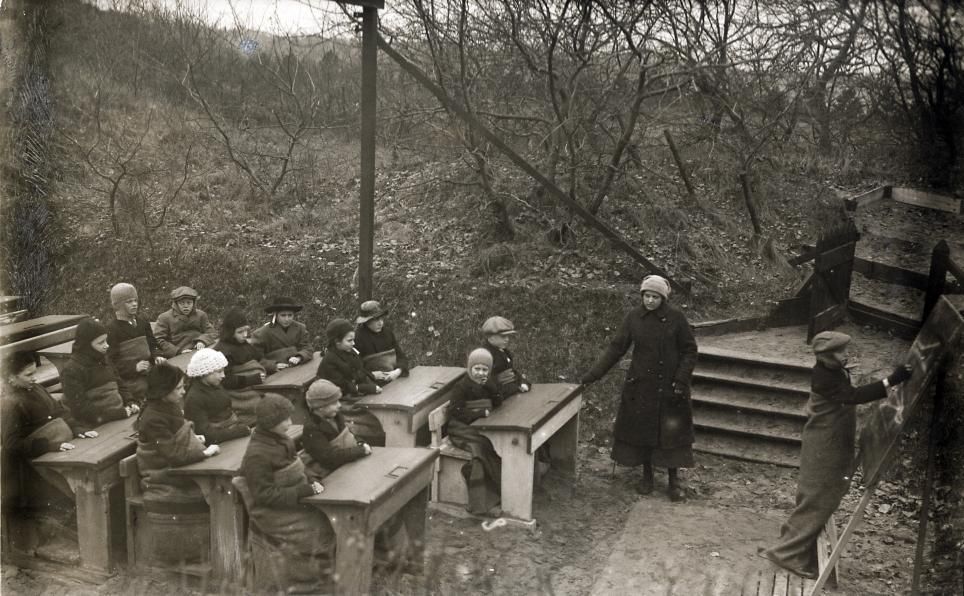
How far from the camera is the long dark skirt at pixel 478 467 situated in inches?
253

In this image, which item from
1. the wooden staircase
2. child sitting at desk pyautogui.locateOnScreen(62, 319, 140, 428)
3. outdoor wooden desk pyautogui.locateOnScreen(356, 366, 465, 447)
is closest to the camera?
child sitting at desk pyautogui.locateOnScreen(62, 319, 140, 428)

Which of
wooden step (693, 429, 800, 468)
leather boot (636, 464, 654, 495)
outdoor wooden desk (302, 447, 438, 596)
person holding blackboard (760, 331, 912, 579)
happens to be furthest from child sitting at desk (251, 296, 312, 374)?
person holding blackboard (760, 331, 912, 579)

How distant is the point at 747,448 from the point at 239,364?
492cm

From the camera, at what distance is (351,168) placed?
1410cm

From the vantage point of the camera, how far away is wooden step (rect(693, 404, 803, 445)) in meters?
7.87

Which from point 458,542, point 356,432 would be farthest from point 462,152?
point 458,542

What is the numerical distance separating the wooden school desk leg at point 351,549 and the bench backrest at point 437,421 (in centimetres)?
163

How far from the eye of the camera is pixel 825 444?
5.51m

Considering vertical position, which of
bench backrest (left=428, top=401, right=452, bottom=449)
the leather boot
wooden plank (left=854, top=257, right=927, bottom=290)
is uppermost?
wooden plank (left=854, top=257, right=927, bottom=290)

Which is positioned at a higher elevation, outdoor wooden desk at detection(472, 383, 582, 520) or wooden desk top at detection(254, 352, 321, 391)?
wooden desk top at detection(254, 352, 321, 391)

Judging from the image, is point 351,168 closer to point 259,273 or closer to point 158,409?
point 259,273

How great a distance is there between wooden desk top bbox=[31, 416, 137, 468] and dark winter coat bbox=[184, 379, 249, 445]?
473mm

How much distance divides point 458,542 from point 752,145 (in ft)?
22.4

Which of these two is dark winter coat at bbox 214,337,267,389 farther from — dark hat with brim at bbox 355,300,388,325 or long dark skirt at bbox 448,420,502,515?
long dark skirt at bbox 448,420,502,515
